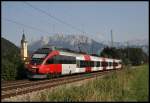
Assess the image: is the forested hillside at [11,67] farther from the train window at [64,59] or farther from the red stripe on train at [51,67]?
the train window at [64,59]

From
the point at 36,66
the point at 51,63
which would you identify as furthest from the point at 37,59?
the point at 51,63

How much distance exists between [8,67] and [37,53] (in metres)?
4.21

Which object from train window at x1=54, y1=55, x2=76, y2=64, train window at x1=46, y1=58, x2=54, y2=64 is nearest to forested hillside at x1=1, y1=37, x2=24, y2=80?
train window at x1=46, y1=58, x2=54, y2=64

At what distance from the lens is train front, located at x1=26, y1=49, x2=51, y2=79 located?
36.4 m

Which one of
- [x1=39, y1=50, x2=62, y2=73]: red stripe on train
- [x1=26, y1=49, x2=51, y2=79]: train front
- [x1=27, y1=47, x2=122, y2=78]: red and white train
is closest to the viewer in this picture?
[x1=26, y1=49, x2=51, y2=79]: train front

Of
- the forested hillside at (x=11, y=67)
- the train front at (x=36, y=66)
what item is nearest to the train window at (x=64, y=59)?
the train front at (x=36, y=66)

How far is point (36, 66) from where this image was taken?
36.5m

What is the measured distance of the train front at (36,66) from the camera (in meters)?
36.4

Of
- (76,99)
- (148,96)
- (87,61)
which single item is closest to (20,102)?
(76,99)

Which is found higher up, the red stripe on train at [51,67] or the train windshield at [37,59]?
the train windshield at [37,59]

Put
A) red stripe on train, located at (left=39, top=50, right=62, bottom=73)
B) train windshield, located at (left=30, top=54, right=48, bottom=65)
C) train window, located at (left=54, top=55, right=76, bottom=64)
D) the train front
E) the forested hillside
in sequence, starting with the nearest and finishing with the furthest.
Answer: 1. the forested hillside
2. the train front
3. red stripe on train, located at (left=39, top=50, right=62, bottom=73)
4. train windshield, located at (left=30, top=54, right=48, bottom=65)
5. train window, located at (left=54, top=55, right=76, bottom=64)

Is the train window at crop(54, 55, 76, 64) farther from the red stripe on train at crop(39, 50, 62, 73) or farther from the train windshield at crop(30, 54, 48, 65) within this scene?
the train windshield at crop(30, 54, 48, 65)

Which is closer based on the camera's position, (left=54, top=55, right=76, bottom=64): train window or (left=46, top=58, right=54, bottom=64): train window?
(left=46, top=58, right=54, bottom=64): train window

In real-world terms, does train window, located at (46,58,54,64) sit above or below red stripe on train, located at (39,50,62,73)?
above
